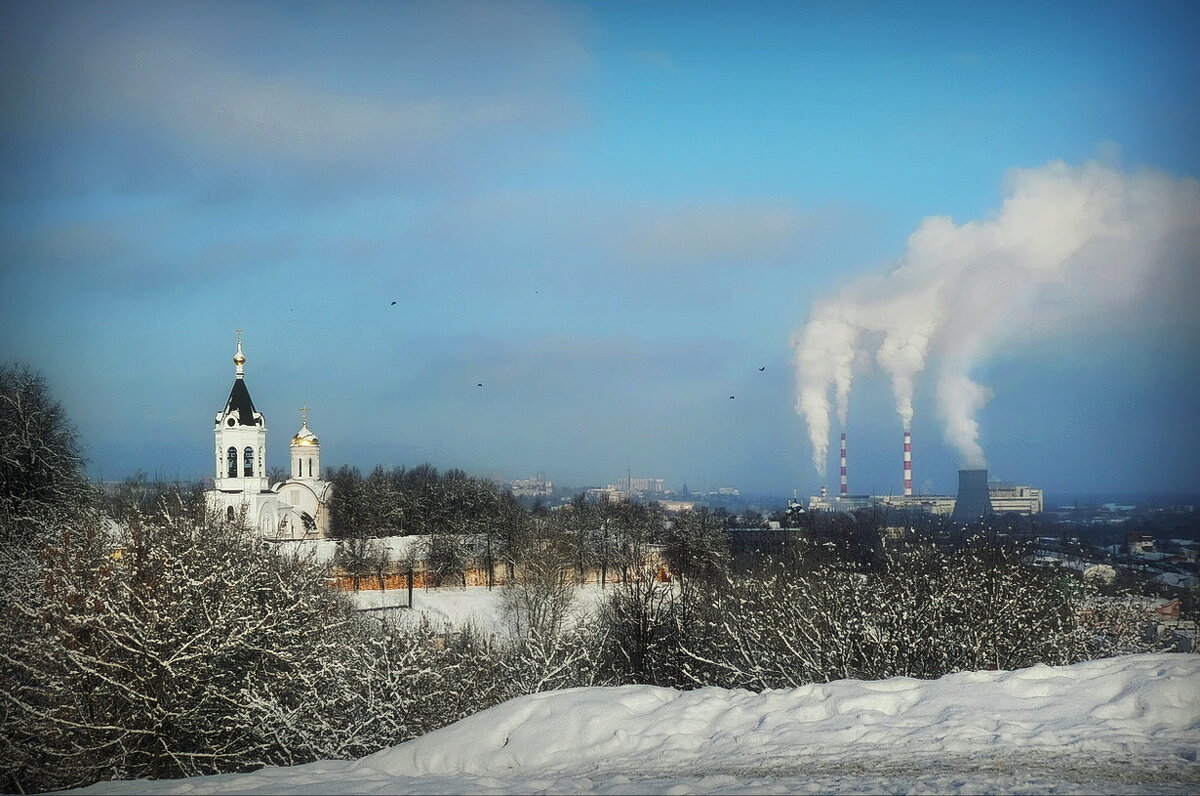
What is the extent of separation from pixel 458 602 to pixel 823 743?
33381mm

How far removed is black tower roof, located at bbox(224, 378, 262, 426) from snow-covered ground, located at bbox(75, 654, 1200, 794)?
37835 mm

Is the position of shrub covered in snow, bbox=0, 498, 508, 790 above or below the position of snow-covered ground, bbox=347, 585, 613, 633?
above

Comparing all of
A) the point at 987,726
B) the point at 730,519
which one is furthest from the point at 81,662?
the point at 730,519

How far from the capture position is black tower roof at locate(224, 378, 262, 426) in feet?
145

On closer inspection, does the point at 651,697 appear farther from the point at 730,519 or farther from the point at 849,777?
the point at 730,519

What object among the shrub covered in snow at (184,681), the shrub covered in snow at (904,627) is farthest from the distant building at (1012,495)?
the shrub covered in snow at (184,681)

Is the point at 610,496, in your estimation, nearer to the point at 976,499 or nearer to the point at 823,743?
the point at 976,499

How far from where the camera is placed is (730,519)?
64.9m

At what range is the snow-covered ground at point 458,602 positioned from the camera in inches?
1399

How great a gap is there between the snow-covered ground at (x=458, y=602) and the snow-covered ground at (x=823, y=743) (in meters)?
24.5

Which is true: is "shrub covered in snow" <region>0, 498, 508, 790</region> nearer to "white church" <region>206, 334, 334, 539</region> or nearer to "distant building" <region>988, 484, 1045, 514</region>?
"white church" <region>206, 334, 334, 539</region>

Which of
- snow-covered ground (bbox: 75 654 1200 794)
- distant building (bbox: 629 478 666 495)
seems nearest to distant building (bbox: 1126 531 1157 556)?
snow-covered ground (bbox: 75 654 1200 794)

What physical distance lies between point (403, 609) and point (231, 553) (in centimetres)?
1758

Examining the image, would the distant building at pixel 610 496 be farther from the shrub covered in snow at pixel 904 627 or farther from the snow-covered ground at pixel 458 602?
the shrub covered in snow at pixel 904 627
